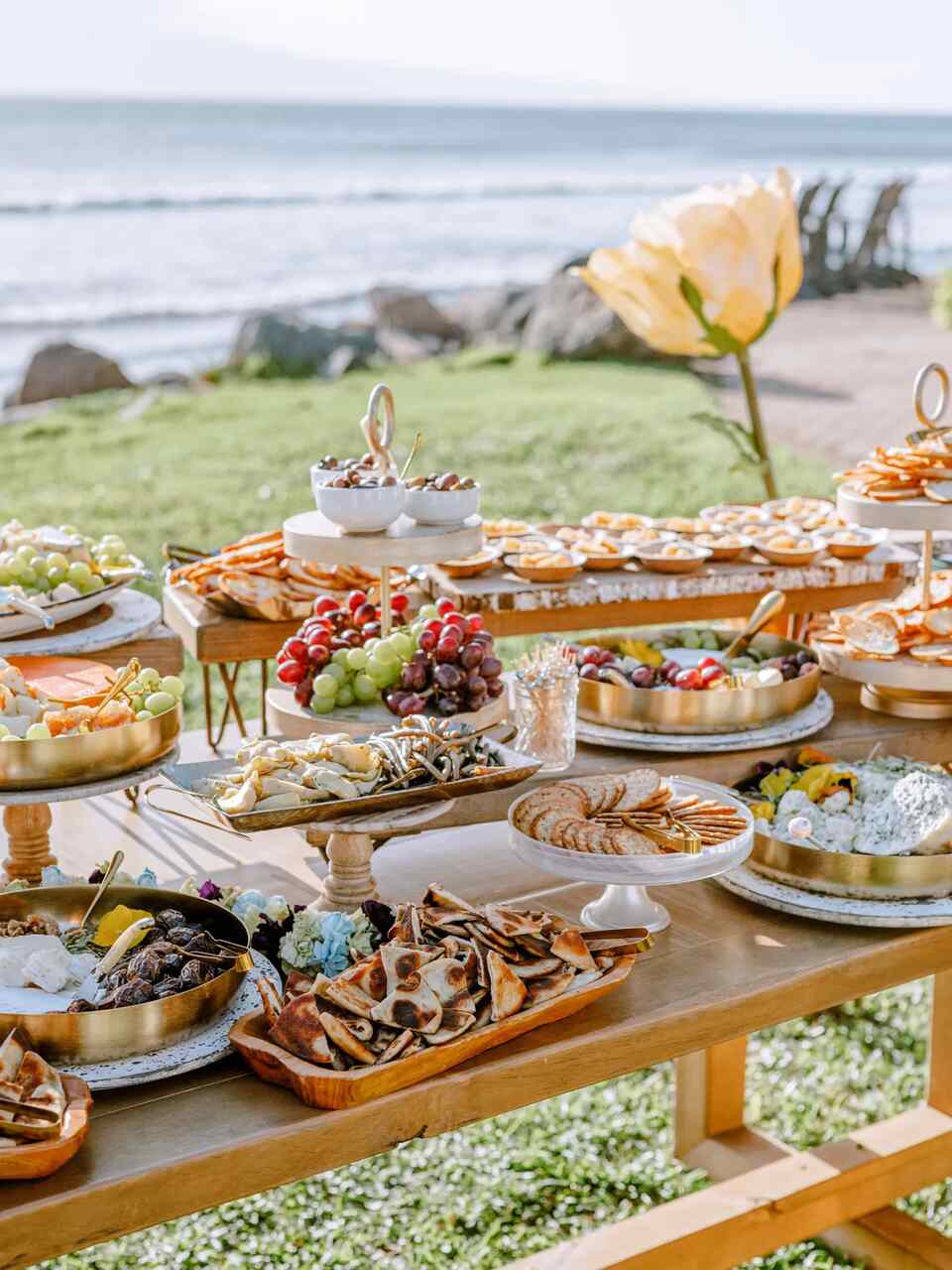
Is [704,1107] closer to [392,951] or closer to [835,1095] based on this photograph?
[835,1095]

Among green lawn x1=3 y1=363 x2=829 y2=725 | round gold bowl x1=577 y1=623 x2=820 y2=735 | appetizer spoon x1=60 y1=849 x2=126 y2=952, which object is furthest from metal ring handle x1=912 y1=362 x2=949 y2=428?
green lawn x1=3 y1=363 x2=829 y2=725

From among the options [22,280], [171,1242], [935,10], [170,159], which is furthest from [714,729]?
[935,10]

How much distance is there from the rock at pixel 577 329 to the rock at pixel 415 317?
1898mm

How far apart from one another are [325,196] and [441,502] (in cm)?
3245

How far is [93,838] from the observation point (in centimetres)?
253

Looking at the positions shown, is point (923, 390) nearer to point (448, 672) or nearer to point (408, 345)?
point (448, 672)

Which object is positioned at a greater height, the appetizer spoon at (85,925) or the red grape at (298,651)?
the red grape at (298,651)

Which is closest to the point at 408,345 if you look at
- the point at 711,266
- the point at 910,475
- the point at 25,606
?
the point at 711,266

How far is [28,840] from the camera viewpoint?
83.4 inches

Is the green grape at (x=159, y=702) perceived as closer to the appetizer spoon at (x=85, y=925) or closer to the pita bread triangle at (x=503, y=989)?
the appetizer spoon at (x=85, y=925)

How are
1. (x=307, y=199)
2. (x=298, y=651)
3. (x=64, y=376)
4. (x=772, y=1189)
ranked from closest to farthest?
(x=298, y=651)
(x=772, y=1189)
(x=64, y=376)
(x=307, y=199)

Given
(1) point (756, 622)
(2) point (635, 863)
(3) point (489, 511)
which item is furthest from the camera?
(3) point (489, 511)

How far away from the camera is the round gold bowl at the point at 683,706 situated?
2.32 metres

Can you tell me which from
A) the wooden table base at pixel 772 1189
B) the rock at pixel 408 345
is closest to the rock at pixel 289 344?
the rock at pixel 408 345
